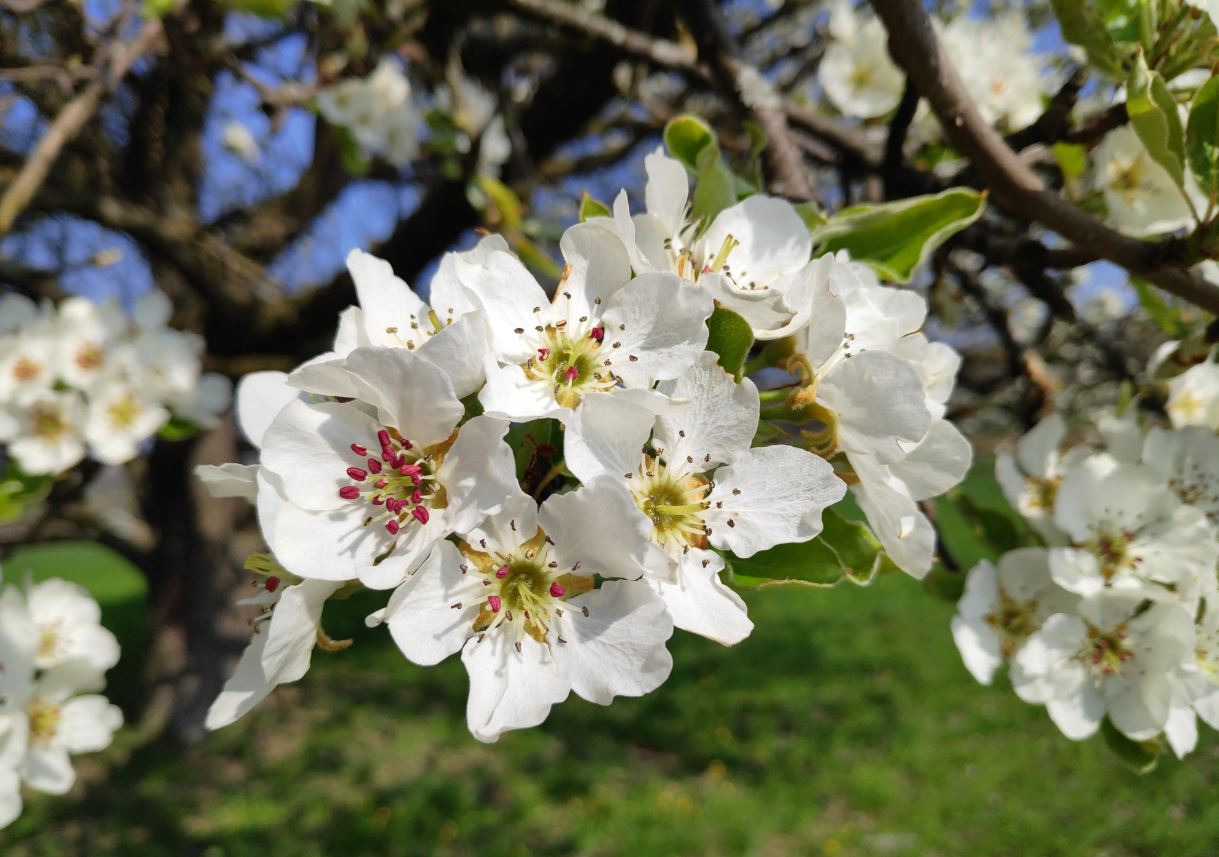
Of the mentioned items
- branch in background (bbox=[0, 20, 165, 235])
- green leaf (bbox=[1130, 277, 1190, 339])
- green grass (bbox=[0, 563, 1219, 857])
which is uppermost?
branch in background (bbox=[0, 20, 165, 235])

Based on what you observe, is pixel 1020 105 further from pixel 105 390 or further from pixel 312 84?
pixel 105 390

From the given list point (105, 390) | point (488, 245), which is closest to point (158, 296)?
point (105, 390)

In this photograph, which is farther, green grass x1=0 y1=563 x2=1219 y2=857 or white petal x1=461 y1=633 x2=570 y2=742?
green grass x1=0 y1=563 x2=1219 y2=857

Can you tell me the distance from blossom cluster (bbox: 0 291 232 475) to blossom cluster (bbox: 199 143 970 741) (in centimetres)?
156

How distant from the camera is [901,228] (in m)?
1.05

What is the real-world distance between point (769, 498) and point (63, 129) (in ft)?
7.06

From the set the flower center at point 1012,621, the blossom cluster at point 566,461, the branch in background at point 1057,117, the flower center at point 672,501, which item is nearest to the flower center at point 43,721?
the blossom cluster at point 566,461

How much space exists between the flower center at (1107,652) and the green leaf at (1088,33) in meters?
0.90

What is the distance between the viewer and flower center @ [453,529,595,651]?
2.55 ft

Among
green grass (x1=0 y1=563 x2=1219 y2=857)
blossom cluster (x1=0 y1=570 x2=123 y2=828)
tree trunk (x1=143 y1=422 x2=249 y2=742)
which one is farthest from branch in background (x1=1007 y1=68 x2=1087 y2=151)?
tree trunk (x1=143 y1=422 x2=249 y2=742)

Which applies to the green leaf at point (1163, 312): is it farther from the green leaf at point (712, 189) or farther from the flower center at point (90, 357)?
the flower center at point (90, 357)

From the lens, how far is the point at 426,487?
2.63 feet

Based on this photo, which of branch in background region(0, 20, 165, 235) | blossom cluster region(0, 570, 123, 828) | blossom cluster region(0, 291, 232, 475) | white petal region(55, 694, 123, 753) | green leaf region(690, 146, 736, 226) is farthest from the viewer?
blossom cluster region(0, 291, 232, 475)

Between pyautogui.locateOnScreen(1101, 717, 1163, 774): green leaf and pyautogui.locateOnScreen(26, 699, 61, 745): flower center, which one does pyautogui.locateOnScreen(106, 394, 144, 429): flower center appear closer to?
pyautogui.locateOnScreen(26, 699, 61, 745): flower center
